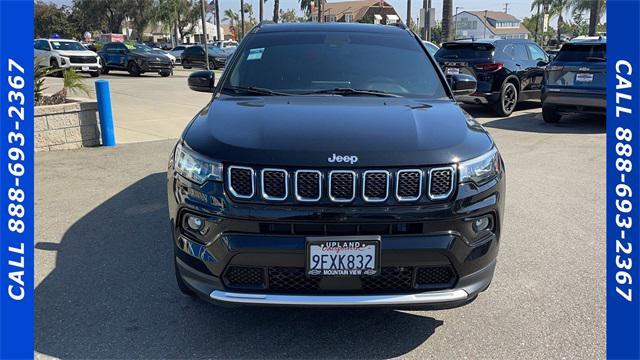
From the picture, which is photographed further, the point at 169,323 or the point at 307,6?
the point at 307,6

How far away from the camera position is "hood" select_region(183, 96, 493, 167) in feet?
8.80

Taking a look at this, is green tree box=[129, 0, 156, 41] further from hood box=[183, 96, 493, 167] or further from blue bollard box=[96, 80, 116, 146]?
hood box=[183, 96, 493, 167]

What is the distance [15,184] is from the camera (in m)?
3.07

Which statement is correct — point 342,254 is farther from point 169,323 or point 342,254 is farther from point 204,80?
point 204,80

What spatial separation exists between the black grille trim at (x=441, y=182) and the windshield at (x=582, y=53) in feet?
28.6

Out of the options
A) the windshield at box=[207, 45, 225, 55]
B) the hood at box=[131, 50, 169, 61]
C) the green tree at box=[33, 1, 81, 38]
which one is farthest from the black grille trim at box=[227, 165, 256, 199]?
the green tree at box=[33, 1, 81, 38]

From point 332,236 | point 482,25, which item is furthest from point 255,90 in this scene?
point 482,25

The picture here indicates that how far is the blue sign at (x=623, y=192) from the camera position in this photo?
3201mm

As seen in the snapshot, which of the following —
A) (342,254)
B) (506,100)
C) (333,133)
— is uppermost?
(333,133)

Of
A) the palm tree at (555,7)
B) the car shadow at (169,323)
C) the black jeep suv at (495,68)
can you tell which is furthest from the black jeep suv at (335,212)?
the palm tree at (555,7)

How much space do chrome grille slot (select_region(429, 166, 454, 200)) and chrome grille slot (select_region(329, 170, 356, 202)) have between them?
0.39 metres

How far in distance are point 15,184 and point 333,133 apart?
1.82 meters

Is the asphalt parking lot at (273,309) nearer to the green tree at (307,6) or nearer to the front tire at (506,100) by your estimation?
the front tire at (506,100)

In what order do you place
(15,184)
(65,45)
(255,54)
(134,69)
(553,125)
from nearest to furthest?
(15,184) → (255,54) → (553,125) → (65,45) → (134,69)
